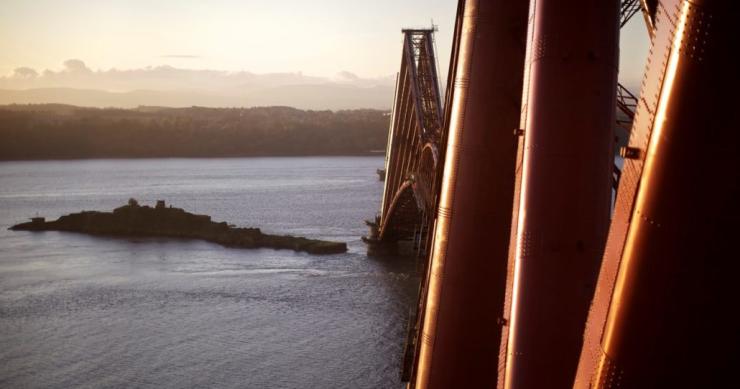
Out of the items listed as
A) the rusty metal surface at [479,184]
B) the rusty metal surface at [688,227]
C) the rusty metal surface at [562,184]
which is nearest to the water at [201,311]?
the rusty metal surface at [479,184]

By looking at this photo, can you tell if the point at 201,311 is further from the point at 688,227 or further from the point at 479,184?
the point at 688,227

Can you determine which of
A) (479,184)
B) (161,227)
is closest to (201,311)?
(161,227)

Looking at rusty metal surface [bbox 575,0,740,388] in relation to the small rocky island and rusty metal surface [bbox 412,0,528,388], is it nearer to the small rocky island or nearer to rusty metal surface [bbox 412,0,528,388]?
rusty metal surface [bbox 412,0,528,388]

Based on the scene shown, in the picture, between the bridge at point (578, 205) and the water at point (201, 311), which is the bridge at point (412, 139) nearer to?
the water at point (201, 311)

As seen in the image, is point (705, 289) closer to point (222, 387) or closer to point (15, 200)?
point (222, 387)

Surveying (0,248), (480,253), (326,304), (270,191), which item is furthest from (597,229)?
(270,191)
